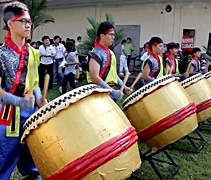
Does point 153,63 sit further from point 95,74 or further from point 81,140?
point 81,140

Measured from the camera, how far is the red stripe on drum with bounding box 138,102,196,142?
2424 millimetres

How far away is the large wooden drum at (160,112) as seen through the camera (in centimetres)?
242

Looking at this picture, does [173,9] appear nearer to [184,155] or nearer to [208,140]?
[208,140]

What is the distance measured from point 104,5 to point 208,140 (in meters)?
8.62

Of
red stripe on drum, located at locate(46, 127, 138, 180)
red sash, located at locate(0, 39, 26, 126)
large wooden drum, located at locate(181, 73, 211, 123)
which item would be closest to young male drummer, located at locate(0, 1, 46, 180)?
red sash, located at locate(0, 39, 26, 126)

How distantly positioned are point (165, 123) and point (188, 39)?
28.8ft

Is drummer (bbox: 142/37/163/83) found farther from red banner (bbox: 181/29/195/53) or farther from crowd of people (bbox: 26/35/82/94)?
red banner (bbox: 181/29/195/53)

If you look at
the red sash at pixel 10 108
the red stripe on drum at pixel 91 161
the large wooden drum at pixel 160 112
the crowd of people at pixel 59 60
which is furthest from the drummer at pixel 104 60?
the crowd of people at pixel 59 60

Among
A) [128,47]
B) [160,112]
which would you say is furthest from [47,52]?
[160,112]

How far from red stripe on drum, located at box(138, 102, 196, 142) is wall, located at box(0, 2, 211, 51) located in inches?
338

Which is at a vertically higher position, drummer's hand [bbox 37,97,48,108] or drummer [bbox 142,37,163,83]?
drummer [bbox 142,37,163,83]

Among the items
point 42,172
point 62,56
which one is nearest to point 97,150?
point 42,172

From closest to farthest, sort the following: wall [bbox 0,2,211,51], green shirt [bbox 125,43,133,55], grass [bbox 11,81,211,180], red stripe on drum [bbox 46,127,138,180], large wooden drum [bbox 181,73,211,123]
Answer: red stripe on drum [bbox 46,127,138,180] < grass [bbox 11,81,211,180] < large wooden drum [bbox 181,73,211,123] < wall [bbox 0,2,211,51] < green shirt [bbox 125,43,133,55]

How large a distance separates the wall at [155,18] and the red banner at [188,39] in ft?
0.43
